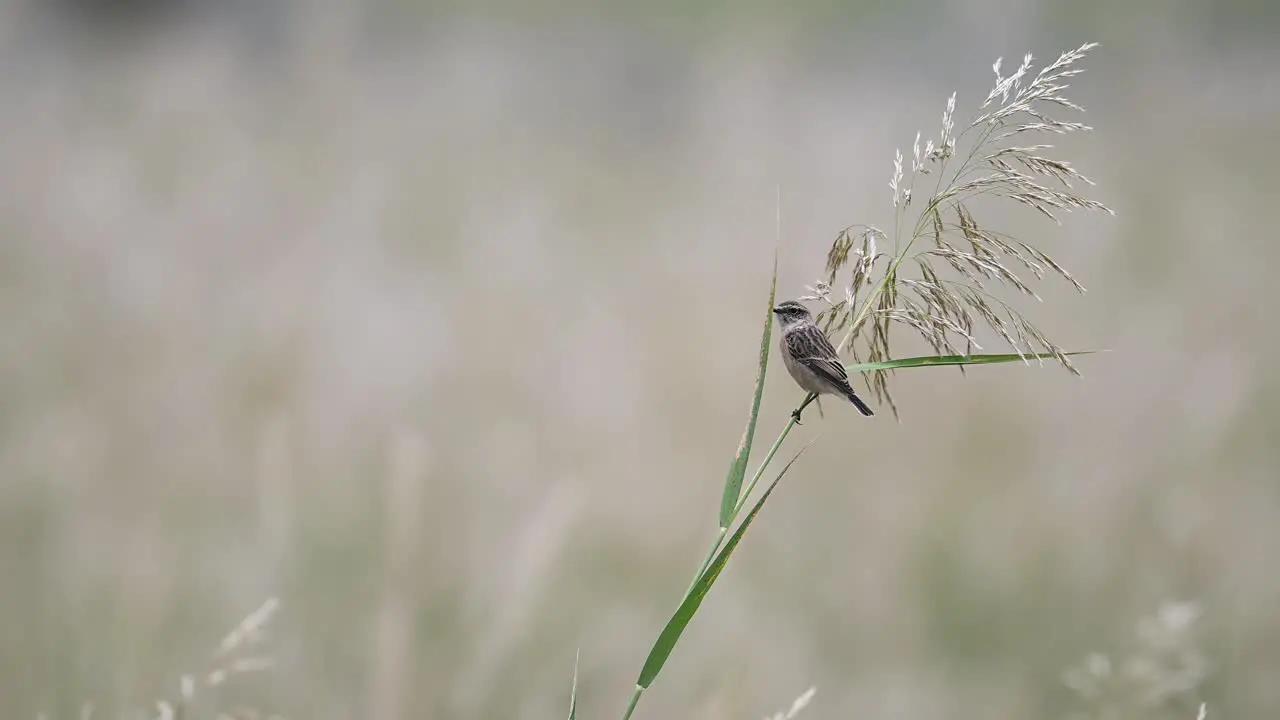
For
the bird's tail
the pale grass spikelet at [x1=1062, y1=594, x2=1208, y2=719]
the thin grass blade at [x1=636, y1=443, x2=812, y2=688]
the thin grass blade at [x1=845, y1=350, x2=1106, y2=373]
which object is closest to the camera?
the thin grass blade at [x1=636, y1=443, x2=812, y2=688]

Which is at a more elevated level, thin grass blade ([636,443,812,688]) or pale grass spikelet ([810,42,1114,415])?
pale grass spikelet ([810,42,1114,415])

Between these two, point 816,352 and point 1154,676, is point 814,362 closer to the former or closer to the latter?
point 816,352

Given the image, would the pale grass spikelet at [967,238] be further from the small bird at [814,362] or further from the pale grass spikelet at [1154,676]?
the pale grass spikelet at [1154,676]

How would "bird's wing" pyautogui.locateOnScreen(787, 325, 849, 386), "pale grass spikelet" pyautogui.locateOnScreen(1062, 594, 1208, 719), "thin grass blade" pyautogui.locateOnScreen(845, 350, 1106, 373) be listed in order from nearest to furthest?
"thin grass blade" pyautogui.locateOnScreen(845, 350, 1106, 373) < "bird's wing" pyautogui.locateOnScreen(787, 325, 849, 386) < "pale grass spikelet" pyautogui.locateOnScreen(1062, 594, 1208, 719)

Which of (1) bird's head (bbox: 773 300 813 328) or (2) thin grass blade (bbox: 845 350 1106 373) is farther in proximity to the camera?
(1) bird's head (bbox: 773 300 813 328)

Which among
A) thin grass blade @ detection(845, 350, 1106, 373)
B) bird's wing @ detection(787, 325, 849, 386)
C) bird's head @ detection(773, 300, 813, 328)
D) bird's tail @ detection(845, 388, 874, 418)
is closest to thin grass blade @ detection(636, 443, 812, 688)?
thin grass blade @ detection(845, 350, 1106, 373)

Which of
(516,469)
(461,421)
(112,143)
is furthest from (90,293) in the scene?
(516,469)

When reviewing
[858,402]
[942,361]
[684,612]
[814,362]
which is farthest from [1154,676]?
[684,612]

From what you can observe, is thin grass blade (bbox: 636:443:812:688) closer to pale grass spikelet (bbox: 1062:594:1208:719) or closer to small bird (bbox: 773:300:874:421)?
small bird (bbox: 773:300:874:421)
